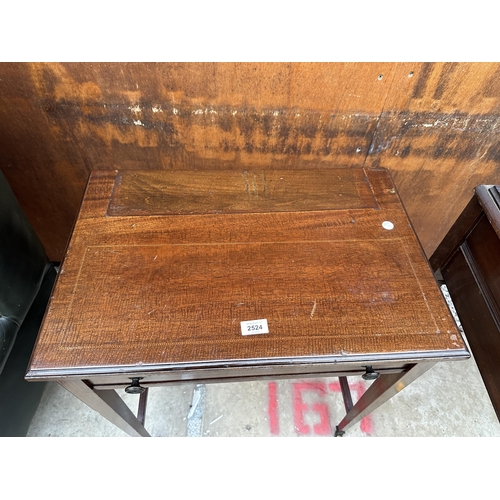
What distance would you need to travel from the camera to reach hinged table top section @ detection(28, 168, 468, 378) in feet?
2.26

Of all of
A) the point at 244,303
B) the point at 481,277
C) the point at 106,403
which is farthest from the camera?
the point at 481,277

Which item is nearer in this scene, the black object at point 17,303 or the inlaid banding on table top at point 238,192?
the inlaid banding on table top at point 238,192

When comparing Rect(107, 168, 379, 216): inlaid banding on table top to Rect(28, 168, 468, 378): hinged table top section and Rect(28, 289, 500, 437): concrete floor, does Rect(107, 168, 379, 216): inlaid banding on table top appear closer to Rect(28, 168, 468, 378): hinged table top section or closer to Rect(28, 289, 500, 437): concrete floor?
Rect(28, 168, 468, 378): hinged table top section

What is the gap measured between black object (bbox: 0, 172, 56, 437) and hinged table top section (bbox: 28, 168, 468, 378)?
33cm

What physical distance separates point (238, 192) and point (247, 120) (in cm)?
26

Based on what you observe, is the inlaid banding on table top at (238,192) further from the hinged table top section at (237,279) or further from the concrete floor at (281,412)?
the concrete floor at (281,412)

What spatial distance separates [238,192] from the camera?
3.18 ft

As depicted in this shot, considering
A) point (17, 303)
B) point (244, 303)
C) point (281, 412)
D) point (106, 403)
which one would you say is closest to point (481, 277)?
point (244, 303)

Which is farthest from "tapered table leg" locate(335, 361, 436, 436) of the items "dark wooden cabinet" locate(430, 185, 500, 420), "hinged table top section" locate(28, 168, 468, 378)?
"dark wooden cabinet" locate(430, 185, 500, 420)

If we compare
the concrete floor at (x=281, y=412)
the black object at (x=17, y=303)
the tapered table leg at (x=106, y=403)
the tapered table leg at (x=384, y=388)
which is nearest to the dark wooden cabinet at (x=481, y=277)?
the tapered table leg at (x=384, y=388)

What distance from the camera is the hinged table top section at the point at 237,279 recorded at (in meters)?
0.69

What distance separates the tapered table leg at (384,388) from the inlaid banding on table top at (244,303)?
15 cm

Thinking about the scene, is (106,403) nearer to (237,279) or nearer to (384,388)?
(237,279)

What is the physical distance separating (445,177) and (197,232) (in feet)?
3.12
